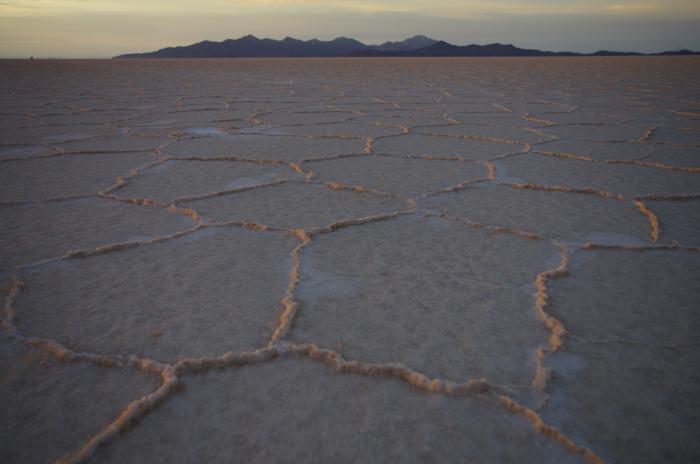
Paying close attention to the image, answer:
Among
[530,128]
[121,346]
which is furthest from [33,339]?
[530,128]

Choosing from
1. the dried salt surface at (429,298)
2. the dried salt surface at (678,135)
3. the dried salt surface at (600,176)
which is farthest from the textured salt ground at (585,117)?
the dried salt surface at (429,298)

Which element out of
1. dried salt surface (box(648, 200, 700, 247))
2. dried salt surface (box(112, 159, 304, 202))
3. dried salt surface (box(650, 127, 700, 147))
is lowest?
dried salt surface (box(648, 200, 700, 247))

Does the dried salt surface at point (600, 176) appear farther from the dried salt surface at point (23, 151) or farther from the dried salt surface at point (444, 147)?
the dried salt surface at point (23, 151)

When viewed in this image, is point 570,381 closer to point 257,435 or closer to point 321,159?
point 257,435

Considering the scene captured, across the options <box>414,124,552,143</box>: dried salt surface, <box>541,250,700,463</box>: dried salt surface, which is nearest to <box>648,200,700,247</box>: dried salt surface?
<box>541,250,700,463</box>: dried salt surface

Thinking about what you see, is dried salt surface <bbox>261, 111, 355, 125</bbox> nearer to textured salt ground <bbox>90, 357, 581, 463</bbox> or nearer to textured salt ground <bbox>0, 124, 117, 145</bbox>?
textured salt ground <bbox>0, 124, 117, 145</bbox>

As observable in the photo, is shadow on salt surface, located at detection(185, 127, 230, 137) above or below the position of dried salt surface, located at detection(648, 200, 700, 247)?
above
